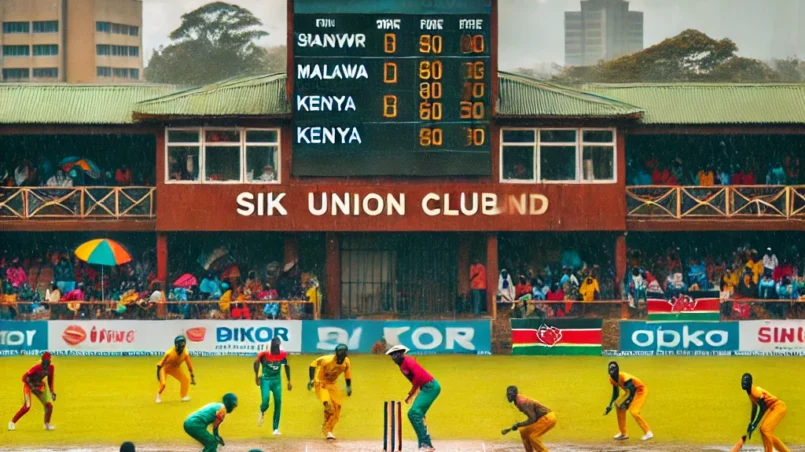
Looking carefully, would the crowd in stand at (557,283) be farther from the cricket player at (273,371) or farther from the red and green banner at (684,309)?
the cricket player at (273,371)

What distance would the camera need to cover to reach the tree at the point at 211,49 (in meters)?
92.2

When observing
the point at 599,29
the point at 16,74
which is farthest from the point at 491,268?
the point at 599,29

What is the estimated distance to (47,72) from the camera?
85312 mm

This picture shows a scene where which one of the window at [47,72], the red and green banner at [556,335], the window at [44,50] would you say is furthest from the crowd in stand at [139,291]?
the window at [47,72]

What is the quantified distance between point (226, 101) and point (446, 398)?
15220 millimetres

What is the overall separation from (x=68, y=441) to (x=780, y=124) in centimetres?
2524

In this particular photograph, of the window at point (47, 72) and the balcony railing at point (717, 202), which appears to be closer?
the balcony railing at point (717, 202)

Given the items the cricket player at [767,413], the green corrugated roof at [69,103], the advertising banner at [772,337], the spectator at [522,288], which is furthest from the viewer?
the green corrugated roof at [69,103]

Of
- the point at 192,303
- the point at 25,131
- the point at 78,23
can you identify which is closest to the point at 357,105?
the point at 192,303

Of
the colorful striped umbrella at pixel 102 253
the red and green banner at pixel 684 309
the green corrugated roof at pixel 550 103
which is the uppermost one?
the green corrugated roof at pixel 550 103

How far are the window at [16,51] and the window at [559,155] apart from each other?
170ft

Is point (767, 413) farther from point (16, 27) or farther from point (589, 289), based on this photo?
Answer: point (16, 27)

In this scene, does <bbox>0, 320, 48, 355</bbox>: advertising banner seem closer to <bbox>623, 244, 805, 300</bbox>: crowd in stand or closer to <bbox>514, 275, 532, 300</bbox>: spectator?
<bbox>514, 275, 532, 300</bbox>: spectator

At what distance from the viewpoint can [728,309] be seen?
38094 mm
